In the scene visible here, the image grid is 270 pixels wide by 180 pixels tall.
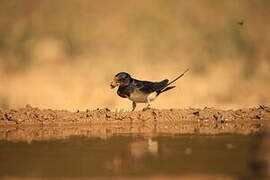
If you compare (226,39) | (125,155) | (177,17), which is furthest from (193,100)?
(125,155)

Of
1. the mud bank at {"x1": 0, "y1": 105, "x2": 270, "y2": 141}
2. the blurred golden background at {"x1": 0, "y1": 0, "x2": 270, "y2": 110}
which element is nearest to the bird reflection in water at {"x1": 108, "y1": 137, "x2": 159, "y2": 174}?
the mud bank at {"x1": 0, "y1": 105, "x2": 270, "y2": 141}

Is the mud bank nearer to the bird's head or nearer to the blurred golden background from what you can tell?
the bird's head

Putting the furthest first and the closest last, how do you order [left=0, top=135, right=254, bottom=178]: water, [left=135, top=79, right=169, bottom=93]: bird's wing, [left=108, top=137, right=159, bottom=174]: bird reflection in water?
[left=135, top=79, right=169, bottom=93]: bird's wing
[left=108, top=137, right=159, bottom=174]: bird reflection in water
[left=0, top=135, right=254, bottom=178]: water

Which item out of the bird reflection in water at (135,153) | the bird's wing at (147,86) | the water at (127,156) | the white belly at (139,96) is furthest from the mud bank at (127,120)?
the bird reflection in water at (135,153)

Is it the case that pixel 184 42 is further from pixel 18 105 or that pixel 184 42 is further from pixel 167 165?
pixel 167 165

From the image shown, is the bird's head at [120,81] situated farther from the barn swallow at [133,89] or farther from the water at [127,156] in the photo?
the water at [127,156]

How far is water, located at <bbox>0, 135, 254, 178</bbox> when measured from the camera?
5.42m

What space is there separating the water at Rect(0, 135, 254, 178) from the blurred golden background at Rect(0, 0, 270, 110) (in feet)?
33.8

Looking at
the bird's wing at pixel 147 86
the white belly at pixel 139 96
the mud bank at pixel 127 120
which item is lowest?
the mud bank at pixel 127 120

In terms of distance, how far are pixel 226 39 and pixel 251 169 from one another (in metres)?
22.4

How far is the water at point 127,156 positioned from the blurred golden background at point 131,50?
10.3 metres

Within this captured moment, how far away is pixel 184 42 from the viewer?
27094 millimetres

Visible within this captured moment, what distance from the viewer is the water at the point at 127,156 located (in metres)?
5.42

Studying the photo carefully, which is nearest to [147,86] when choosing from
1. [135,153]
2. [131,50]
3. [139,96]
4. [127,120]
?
[139,96]
